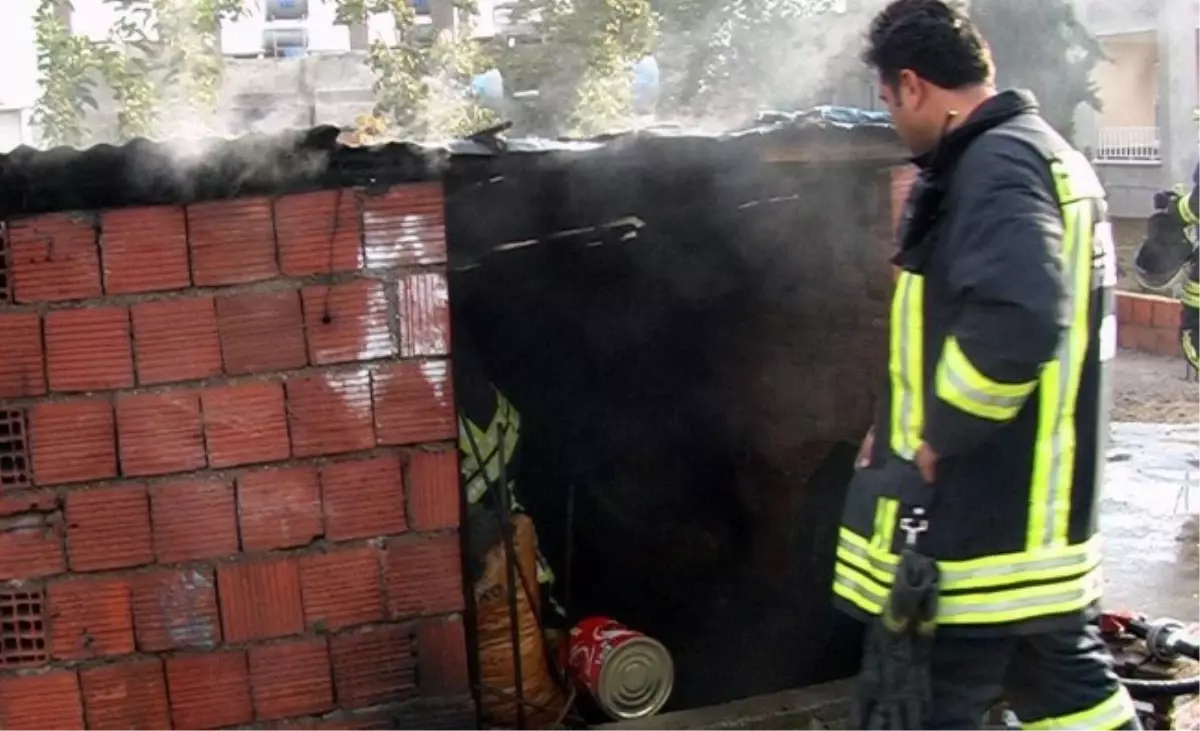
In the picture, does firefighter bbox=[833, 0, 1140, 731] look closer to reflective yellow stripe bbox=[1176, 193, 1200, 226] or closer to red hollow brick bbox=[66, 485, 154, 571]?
red hollow brick bbox=[66, 485, 154, 571]

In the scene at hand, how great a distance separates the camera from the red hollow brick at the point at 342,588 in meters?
3.29

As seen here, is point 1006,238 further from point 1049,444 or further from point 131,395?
point 131,395

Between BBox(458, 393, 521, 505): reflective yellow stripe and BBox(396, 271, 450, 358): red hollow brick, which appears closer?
BBox(396, 271, 450, 358): red hollow brick

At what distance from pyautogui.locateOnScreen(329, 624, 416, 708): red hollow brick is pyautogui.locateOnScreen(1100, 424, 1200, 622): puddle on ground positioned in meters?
3.87

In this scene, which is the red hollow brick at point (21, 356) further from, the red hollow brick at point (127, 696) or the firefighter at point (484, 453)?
the firefighter at point (484, 453)

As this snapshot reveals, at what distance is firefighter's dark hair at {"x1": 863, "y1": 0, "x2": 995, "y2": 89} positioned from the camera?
3.03 m

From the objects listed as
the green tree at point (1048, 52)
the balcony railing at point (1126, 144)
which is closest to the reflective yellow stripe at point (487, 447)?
the green tree at point (1048, 52)

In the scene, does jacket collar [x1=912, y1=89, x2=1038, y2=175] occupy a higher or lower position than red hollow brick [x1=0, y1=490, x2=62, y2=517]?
higher

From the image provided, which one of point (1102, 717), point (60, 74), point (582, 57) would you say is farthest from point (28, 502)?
point (582, 57)

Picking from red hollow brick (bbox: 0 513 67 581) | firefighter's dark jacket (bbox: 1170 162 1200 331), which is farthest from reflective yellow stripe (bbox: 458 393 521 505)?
firefighter's dark jacket (bbox: 1170 162 1200 331)

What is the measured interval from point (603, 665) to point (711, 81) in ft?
10.0

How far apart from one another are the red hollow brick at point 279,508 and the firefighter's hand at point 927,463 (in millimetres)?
1428

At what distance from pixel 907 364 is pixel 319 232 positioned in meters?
1.42

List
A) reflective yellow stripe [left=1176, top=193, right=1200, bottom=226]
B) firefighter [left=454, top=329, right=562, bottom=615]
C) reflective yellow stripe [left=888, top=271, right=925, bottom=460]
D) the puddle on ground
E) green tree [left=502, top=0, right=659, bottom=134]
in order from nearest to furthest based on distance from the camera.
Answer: reflective yellow stripe [left=888, top=271, right=925, bottom=460], firefighter [left=454, top=329, right=562, bottom=615], green tree [left=502, top=0, right=659, bottom=134], the puddle on ground, reflective yellow stripe [left=1176, top=193, right=1200, bottom=226]
